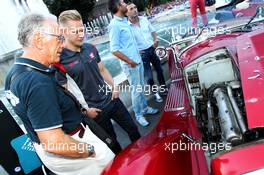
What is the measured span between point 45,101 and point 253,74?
127cm

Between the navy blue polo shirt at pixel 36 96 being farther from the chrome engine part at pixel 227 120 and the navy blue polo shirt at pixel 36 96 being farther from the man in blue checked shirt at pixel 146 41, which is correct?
the man in blue checked shirt at pixel 146 41

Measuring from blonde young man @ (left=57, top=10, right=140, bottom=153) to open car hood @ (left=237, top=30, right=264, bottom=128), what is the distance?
122 cm

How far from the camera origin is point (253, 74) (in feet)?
6.21

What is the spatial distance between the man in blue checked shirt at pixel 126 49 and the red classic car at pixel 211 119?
2.43 ft

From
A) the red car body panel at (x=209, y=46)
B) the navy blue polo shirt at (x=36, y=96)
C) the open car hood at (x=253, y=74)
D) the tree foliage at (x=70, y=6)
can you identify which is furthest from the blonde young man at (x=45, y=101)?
the tree foliage at (x=70, y=6)

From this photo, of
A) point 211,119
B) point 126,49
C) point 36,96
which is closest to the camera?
point 36,96

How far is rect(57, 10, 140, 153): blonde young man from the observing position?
260 cm

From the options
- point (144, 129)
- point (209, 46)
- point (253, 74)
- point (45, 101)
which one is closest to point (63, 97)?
point (45, 101)

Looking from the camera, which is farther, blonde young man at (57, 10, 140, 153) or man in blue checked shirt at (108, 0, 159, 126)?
man in blue checked shirt at (108, 0, 159, 126)

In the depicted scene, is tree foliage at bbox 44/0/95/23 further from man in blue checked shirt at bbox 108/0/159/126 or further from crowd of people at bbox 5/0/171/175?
crowd of people at bbox 5/0/171/175

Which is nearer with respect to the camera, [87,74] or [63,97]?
[63,97]

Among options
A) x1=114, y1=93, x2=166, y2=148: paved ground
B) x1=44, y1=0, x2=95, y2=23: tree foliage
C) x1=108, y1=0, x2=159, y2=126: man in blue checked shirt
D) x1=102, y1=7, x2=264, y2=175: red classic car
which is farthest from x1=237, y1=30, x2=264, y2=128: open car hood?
x1=44, y1=0, x2=95, y2=23: tree foliage

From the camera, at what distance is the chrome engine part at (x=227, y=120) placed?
1709 millimetres

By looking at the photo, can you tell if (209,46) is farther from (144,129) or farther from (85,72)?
(144,129)
